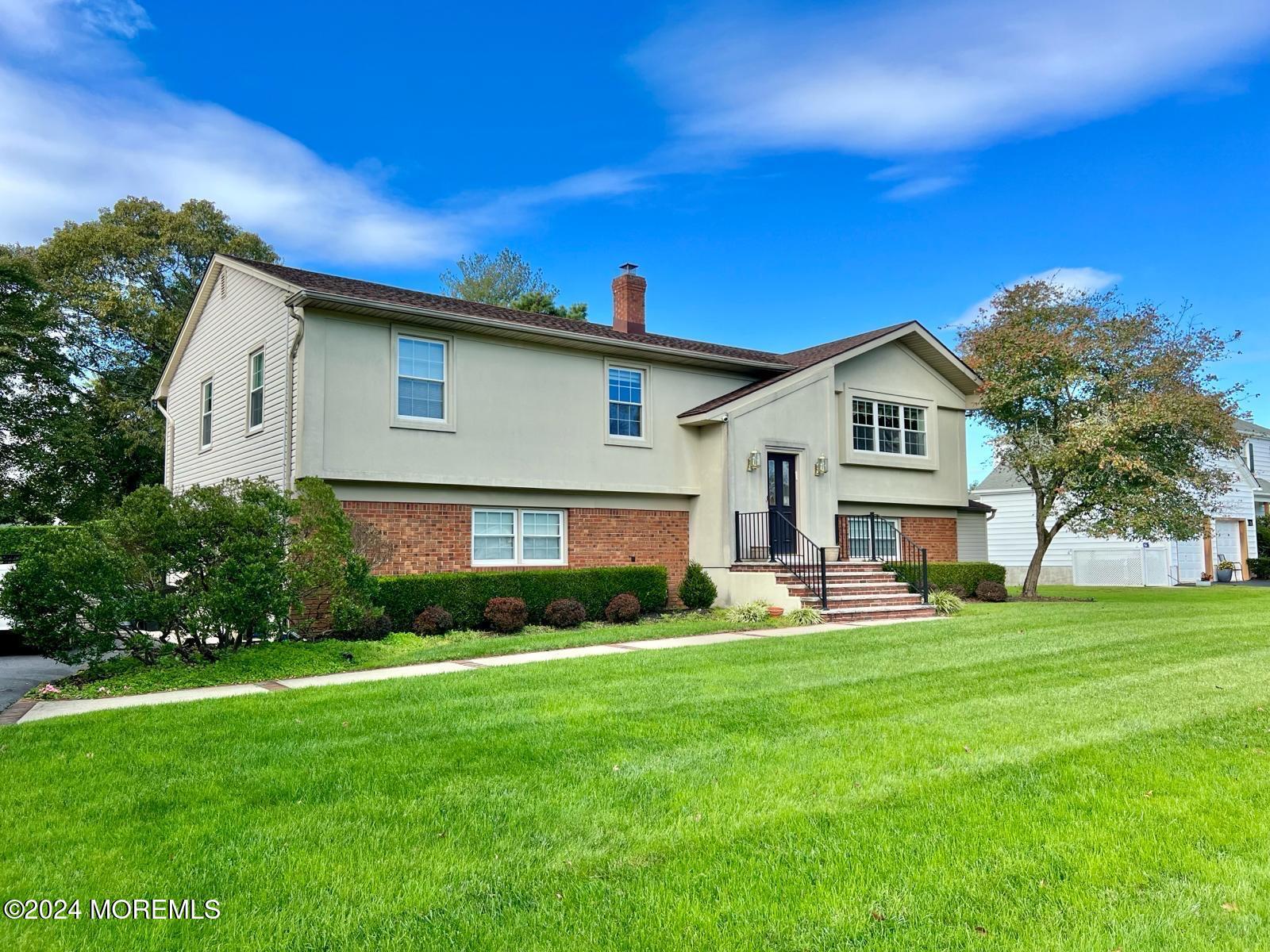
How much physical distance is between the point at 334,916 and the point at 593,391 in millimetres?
13707

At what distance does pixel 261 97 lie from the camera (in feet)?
61.5

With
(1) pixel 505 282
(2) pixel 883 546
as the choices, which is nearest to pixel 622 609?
(2) pixel 883 546

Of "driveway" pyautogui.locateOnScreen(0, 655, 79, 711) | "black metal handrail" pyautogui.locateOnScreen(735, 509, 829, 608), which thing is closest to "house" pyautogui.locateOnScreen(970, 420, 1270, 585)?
"black metal handrail" pyautogui.locateOnScreen(735, 509, 829, 608)

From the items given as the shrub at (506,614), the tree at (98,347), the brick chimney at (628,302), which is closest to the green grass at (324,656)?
the shrub at (506,614)

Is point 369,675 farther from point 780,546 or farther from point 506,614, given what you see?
point 780,546

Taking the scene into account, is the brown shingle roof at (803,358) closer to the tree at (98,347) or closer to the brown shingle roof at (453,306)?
the brown shingle roof at (453,306)

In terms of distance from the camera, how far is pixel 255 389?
1569cm

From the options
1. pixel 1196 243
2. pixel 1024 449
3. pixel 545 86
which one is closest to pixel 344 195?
pixel 545 86

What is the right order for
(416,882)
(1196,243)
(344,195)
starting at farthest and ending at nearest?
1. (344,195)
2. (1196,243)
3. (416,882)

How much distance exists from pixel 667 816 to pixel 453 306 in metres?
12.6

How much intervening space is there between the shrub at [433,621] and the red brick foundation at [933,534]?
1186 cm

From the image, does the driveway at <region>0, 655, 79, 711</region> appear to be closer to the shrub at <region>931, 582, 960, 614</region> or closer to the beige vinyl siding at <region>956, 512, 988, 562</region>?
the shrub at <region>931, 582, 960, 614</region>

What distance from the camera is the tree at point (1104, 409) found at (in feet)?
57.5

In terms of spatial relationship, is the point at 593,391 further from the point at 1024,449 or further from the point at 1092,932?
the point at 1092,932
